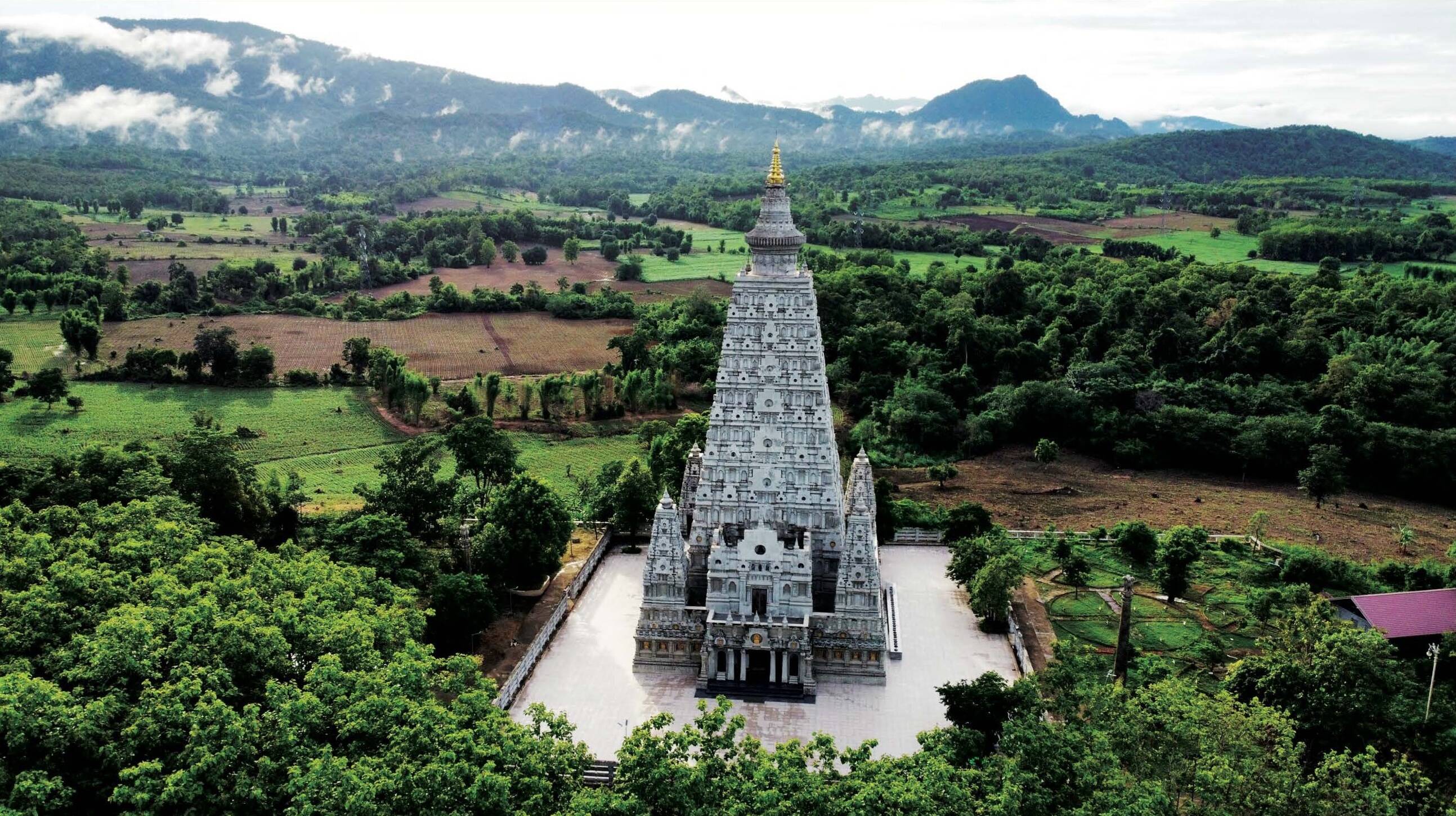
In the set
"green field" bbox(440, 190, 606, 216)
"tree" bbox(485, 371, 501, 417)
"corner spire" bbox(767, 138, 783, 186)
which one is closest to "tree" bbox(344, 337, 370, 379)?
"tree" bbox(485, 371, 501, 417)

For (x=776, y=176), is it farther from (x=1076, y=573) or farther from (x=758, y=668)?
(x=1076, y=573)

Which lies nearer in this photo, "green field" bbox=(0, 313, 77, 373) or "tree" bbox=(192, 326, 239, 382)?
"tree" bbox=(192, 326, 239, 382)

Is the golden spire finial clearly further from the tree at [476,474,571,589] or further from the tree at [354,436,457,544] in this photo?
the tree at [354,436,457,544]

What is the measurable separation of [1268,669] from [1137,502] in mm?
23769

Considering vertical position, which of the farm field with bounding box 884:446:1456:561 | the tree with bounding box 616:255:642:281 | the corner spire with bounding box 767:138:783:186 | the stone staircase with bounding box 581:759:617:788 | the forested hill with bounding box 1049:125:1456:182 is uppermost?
the forested hill with bounding box 1049:125:1456:182

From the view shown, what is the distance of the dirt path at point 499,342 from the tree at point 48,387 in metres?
28.0

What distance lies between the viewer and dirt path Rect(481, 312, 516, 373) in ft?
255

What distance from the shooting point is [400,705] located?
26062 millimetres

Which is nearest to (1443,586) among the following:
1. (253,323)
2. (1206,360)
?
(1206,360)

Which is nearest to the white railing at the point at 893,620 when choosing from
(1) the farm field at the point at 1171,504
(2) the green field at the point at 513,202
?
(1) the farm field at the point at 1171,504

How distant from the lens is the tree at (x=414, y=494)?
44.2 metres

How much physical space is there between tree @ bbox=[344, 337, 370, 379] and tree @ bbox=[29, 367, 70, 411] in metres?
17.2

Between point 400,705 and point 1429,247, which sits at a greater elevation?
point 1429,247

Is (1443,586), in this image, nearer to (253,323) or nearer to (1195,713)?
(1195,713)
